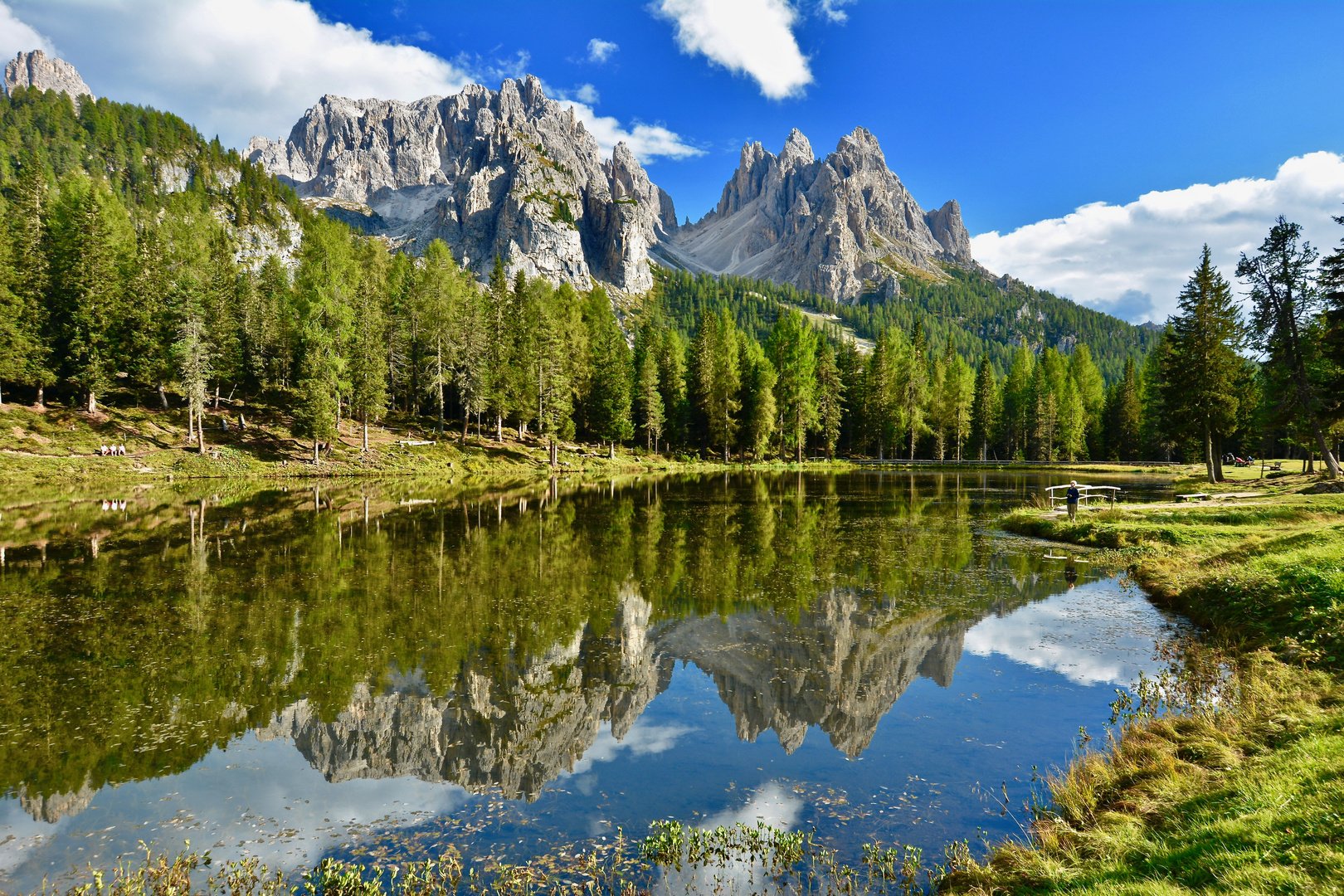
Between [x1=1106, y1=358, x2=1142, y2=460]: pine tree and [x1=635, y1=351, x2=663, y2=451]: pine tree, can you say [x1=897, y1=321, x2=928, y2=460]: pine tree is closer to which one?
[x1=1106, y1=358, x2=1142, y2=460]: pine tree

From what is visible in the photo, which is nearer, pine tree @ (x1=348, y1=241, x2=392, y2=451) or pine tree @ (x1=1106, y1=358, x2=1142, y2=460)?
pine tree @ (x1=348, y1=241, x2=392, y2=451)

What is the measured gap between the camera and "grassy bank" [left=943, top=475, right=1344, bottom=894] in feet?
Result: 18.0

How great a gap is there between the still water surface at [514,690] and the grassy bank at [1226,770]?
3.20 feet

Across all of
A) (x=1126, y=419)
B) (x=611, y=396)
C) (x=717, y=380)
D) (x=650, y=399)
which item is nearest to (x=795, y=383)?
(x=717, y=380)

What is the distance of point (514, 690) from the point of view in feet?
39.4

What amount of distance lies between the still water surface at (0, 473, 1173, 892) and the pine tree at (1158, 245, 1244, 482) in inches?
1331

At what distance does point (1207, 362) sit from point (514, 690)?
186ft

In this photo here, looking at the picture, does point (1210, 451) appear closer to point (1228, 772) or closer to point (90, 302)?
point (1228, 772)

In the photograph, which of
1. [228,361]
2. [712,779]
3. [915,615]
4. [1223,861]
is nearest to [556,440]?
[228,361]

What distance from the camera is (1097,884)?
18.2 ft

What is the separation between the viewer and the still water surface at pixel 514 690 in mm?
8219

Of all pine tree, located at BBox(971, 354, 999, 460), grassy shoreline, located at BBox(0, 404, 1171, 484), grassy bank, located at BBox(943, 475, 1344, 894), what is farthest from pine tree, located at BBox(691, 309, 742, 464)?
grassy bank, located at BBox(943, 475, 1344, 894)

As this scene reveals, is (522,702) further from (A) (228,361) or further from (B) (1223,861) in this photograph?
(A) (228,361)

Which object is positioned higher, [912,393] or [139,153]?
[139,153]
